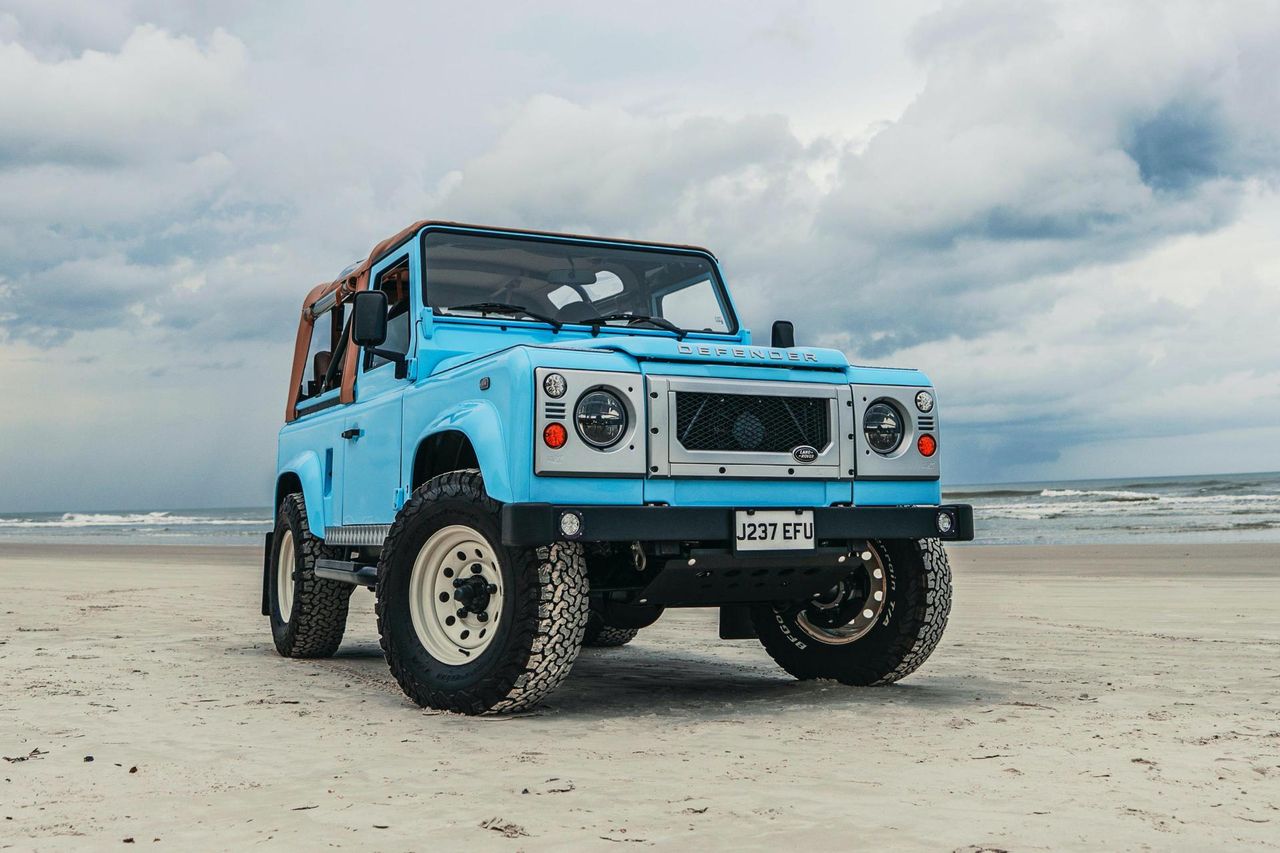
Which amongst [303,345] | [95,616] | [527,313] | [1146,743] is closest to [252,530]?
[95,616]

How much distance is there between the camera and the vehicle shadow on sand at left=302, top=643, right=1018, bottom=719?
5.39 metres

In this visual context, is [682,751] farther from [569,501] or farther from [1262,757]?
[1262,757]

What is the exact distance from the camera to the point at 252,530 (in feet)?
141

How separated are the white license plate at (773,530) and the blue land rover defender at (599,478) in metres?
0.01

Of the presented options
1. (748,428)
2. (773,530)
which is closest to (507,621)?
(773,530)

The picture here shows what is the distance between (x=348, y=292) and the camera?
757 cm

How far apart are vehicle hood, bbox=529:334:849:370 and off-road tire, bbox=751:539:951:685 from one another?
40.1 inches

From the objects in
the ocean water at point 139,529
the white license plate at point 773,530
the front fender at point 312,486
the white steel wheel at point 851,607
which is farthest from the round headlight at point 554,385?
the ocean water at point 139,529

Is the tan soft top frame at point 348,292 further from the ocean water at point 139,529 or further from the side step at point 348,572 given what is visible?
the ocean water at point 139,529

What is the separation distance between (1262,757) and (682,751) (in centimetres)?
202

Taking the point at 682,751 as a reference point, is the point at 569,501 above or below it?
above

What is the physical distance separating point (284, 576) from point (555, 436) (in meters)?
4.09

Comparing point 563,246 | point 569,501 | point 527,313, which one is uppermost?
point 563,246

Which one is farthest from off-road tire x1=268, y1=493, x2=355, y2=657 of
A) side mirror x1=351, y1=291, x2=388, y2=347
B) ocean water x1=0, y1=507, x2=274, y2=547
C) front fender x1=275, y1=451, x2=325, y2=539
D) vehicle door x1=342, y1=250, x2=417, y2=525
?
ocean water x1=0, y1=507, x2=274, y2=547
